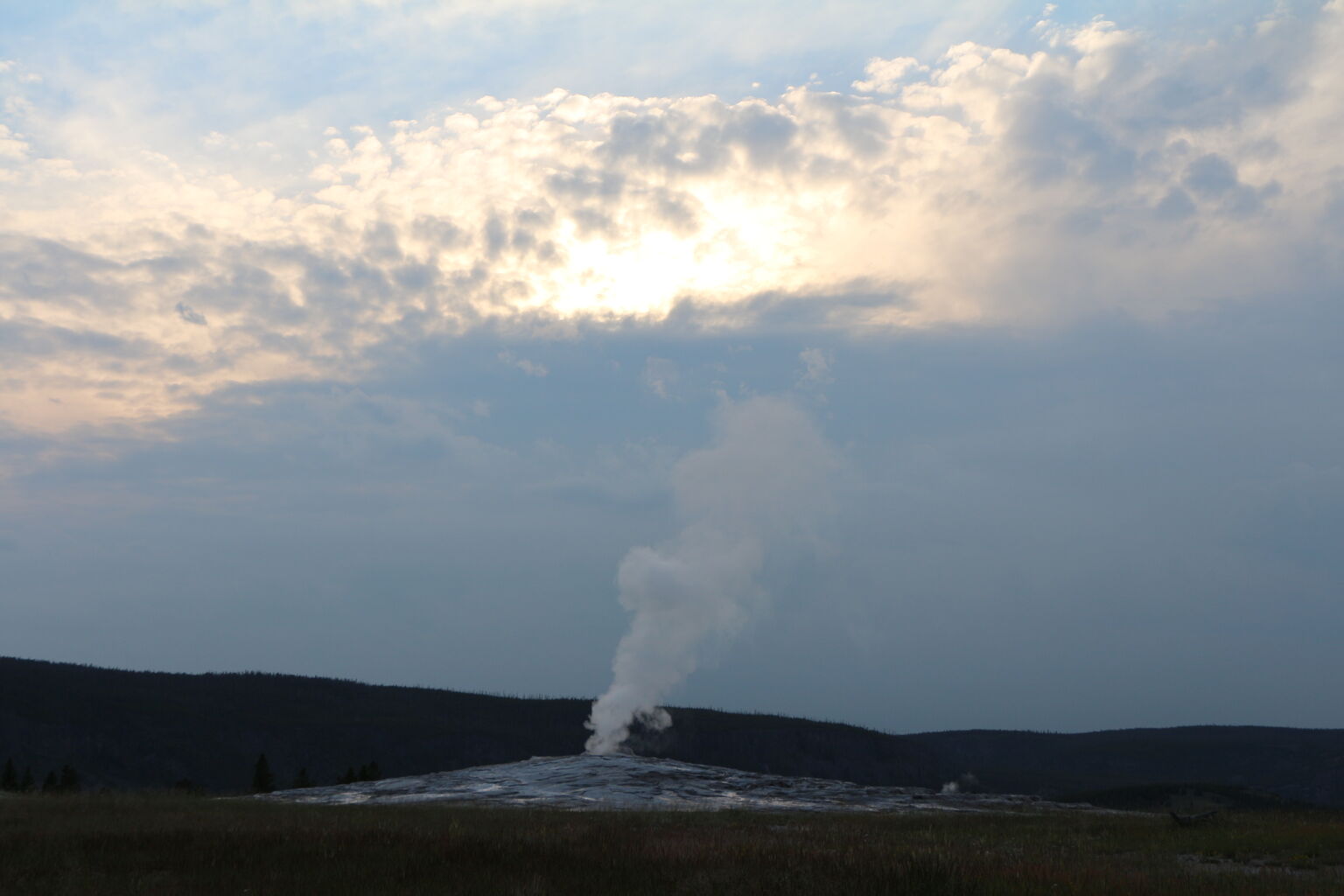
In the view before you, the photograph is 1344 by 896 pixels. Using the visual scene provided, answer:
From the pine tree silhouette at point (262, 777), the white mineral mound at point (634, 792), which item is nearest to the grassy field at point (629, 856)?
the white mineral mound at point (634, 792)

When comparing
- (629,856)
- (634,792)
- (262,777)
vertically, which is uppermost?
(629,856)

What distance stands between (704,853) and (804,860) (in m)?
2.59

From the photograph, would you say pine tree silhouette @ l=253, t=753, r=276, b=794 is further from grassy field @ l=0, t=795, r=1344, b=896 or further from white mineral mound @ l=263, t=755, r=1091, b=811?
grassy field @ l=0, t=795, r=1344, b=896

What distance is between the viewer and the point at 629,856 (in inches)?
808

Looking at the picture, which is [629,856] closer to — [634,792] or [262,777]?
[634,792]

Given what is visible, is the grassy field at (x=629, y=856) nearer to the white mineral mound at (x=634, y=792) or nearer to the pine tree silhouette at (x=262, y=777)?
the white mineral mound at (x=634, y=792)

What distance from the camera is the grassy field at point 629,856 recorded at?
17.0 metres

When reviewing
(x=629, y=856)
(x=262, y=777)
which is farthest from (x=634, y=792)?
(x=262, y=777)

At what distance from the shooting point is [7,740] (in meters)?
164

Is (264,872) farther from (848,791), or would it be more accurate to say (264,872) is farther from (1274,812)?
(848,791)

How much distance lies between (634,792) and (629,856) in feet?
109

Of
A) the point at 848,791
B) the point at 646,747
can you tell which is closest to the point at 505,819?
the point at 848,791

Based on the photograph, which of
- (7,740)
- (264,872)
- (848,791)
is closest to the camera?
(264,872)

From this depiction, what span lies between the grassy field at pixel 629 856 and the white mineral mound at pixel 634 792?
15.6m
